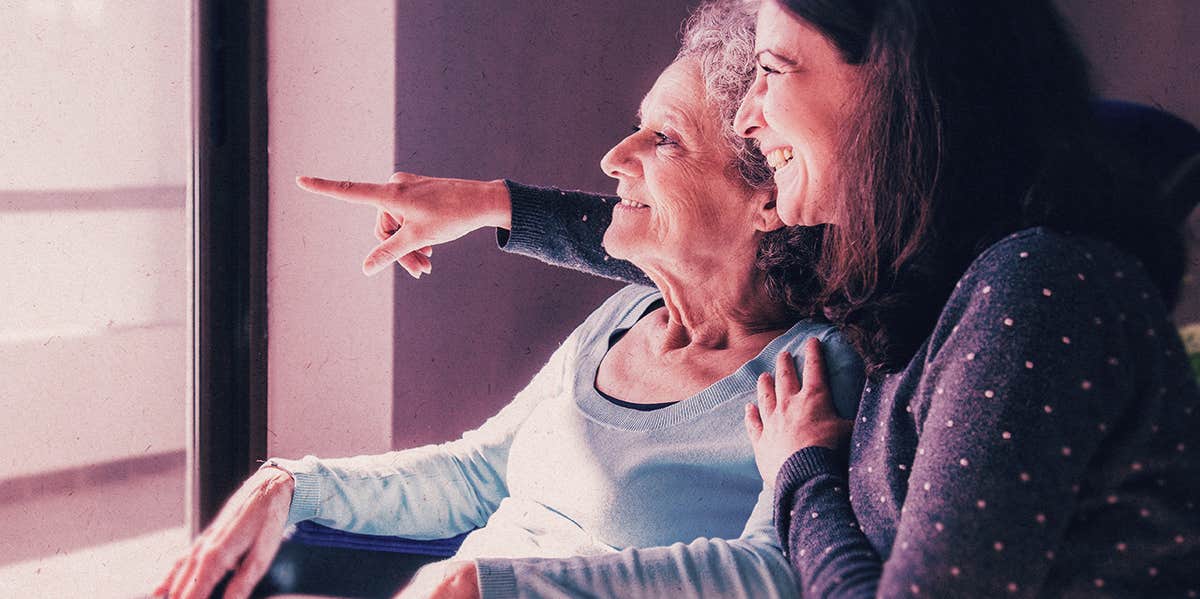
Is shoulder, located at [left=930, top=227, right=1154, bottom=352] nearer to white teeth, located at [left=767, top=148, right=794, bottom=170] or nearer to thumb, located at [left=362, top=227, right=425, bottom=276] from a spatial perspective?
white teeth, located at [left=767, top=148, right=794, bottom=170]

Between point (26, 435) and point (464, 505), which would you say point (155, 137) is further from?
point (464, 505)

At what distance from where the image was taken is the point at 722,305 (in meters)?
1.43

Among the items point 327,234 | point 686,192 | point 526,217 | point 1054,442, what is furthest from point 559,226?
point 1054,442

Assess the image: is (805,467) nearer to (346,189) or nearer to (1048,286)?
(1048,286)

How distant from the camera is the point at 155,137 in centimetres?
205

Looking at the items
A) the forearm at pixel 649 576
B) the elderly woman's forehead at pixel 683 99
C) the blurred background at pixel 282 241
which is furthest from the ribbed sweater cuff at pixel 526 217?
the forearm at pixel 649 576

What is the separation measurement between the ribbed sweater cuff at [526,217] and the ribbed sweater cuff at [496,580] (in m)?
0.61

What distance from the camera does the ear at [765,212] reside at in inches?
54.8

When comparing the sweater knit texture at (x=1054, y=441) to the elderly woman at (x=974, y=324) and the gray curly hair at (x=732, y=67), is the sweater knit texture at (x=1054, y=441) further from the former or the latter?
the gray curly hair at (x=732, y=67)

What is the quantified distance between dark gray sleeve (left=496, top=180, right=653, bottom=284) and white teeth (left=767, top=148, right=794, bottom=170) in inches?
15.2

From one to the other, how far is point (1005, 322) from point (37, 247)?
187cm

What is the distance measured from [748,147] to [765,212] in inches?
3.8

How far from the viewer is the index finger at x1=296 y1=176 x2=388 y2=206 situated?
1.42 m

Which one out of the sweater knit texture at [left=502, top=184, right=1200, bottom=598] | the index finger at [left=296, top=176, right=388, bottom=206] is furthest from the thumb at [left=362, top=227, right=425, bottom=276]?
the sweater knit texture at [left=502, top=184, right=1200, bottom=598]
